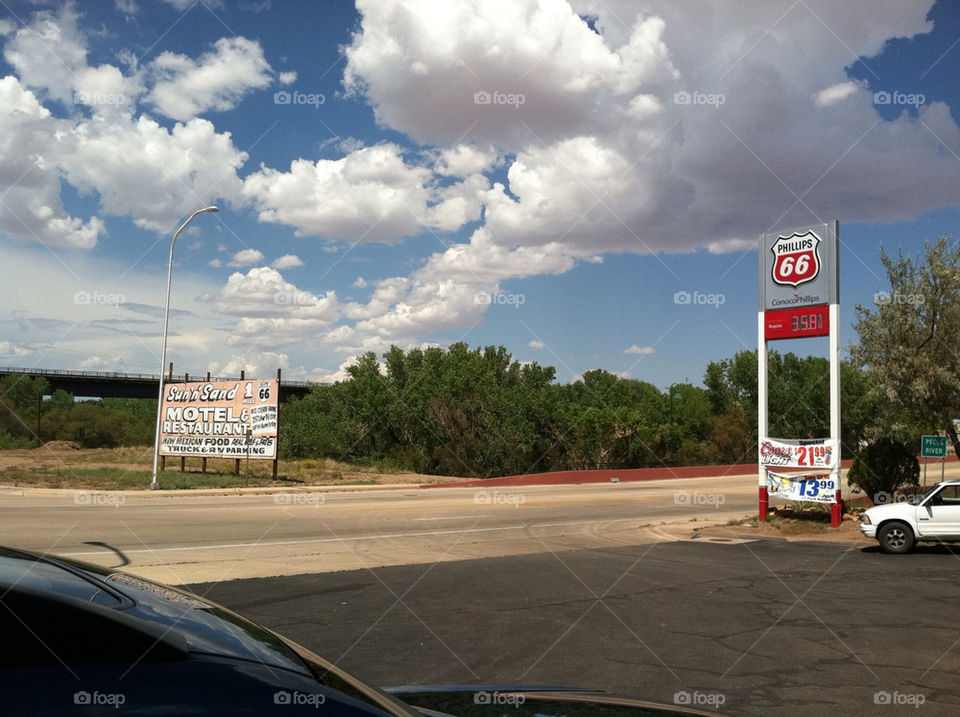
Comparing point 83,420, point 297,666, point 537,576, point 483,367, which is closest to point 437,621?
point 537,576

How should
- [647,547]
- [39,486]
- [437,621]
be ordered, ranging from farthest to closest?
1. [39,486]
2. [647,547]
3. [437,621]

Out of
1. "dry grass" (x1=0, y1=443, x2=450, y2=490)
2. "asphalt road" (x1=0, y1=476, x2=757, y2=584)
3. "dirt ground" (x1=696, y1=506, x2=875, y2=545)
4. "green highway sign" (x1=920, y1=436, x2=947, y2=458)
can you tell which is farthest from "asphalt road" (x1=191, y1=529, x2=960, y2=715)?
"dry grass" (x1=0, y1=443, x2=450, y2=490)

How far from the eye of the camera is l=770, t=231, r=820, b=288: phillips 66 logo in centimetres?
1984

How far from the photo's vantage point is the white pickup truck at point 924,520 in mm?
15289

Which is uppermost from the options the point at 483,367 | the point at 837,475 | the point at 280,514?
the point at 483,367

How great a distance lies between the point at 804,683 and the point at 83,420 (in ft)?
226

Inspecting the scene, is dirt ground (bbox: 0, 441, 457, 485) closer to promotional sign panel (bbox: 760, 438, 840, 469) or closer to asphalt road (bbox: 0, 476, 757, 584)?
asphalt road (bbox: 0, 476, 757, 584)

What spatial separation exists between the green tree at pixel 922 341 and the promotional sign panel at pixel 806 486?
5.95 m

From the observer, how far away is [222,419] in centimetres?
3444

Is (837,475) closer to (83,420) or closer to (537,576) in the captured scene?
(537,576)

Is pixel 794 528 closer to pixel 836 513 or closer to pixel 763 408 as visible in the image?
pixel 836 513

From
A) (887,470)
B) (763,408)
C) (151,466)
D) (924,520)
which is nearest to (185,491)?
(151,466)

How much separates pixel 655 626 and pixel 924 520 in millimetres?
9387

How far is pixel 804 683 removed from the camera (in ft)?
21.8
